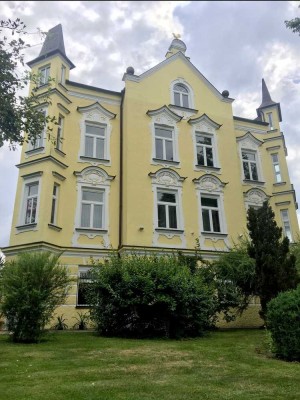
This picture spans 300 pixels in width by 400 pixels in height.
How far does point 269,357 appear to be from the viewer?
29.3 feet

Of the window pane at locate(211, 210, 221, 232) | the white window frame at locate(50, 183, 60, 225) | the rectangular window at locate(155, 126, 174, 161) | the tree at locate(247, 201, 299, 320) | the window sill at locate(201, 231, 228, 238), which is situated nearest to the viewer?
the tree at locate(247, 201, 299, 320)

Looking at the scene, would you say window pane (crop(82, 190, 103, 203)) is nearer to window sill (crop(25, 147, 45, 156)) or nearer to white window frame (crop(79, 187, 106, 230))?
white window frame (crop(79, 187, 106, 230))

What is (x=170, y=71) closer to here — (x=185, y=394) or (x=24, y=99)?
(x=24, y=99)

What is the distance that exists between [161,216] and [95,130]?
642 centimetres

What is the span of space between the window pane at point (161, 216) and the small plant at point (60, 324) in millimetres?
6660

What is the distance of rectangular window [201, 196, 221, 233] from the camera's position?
67.1ft

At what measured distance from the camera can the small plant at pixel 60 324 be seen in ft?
52.3

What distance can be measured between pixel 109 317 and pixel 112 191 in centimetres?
855

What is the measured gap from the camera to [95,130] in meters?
21.3

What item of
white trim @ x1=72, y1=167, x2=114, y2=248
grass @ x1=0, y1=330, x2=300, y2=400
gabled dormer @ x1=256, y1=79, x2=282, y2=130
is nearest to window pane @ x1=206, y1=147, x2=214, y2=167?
white trim @ x1=72, y1=167, x2=114, y2=248

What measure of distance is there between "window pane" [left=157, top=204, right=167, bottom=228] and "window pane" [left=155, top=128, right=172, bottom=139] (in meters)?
4.52

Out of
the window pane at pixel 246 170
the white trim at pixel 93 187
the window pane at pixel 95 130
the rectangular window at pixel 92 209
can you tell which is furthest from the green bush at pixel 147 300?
the window pane at pixel 246 170

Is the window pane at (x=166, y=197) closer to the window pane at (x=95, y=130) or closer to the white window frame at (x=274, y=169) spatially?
the window pane at (x=95, y=130)

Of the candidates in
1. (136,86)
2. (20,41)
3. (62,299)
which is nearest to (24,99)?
(20,41)
